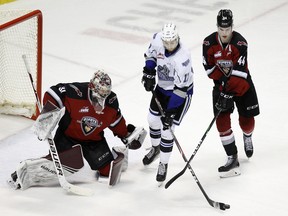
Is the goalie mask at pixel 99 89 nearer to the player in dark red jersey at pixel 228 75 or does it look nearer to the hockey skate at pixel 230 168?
the player in dark red jersey at pixel 228 75

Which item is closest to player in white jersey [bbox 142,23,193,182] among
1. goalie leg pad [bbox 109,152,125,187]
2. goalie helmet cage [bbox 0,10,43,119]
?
goalie leg pad [bbox 109,152,125,187]

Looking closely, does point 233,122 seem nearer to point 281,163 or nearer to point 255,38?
point 281,163

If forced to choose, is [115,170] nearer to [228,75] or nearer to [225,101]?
[225,101]

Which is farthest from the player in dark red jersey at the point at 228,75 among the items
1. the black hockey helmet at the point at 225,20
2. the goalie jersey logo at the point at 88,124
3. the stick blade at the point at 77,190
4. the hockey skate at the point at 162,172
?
the stick blade at the point at 77,190

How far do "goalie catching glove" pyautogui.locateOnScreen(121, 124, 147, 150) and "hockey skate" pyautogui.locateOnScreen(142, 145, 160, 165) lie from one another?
0.14 m

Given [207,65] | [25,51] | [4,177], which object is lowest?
[4,177]

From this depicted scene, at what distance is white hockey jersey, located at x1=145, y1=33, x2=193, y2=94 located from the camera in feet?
14.1

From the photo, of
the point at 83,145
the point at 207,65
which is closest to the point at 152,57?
the point at 207,65

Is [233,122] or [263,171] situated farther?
[233,122]

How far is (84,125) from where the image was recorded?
14.4 feet

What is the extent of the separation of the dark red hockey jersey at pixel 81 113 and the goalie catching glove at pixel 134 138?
0.34 feet

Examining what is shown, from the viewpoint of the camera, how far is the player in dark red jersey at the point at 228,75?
4.33 m

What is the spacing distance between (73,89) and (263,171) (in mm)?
1285

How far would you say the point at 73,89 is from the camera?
14.3 feet
